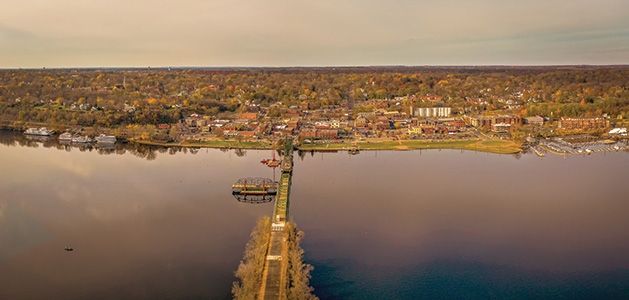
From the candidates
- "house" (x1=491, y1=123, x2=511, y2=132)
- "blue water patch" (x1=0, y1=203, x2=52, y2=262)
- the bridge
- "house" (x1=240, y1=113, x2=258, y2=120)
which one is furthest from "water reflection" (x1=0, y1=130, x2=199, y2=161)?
"house" (x1=491, y1=123, x2=511, y2=132)

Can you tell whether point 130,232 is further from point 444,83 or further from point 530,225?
point 444,83

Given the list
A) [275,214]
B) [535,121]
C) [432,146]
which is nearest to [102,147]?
[275,214]

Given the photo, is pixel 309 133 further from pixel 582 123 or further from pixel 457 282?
pixel 457 282

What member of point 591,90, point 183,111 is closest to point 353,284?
point 183,111

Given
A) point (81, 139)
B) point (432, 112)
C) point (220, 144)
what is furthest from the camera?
point (432, 112)

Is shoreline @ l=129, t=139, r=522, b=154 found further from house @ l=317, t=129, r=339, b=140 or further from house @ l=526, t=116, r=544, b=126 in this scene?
house @ l=526, t=116, r=544, b=126
